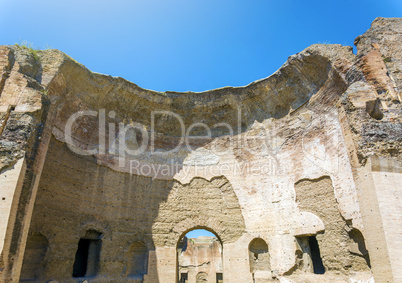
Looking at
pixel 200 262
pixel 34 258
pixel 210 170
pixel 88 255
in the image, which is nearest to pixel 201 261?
pixel 200 262

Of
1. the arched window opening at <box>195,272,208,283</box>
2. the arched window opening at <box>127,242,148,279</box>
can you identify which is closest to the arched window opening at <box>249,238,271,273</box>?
the arched window opening at <box>127,242,148,279</box>

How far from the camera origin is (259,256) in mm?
8945

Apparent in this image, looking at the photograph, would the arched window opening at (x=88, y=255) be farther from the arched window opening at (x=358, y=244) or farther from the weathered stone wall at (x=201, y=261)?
the weathered stone wall at (x=201, y=261)

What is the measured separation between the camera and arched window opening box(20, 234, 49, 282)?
22.4ft

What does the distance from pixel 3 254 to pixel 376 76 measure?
350 inches

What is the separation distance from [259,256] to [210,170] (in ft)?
10.5

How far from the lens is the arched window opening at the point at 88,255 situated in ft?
27.0

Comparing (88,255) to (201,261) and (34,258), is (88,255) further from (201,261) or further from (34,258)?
(201,261)

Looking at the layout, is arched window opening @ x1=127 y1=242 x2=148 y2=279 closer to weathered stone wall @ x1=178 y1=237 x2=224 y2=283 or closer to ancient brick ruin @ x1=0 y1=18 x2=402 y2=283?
ancient brick ruin @ x1=0 y1=18 x2=402 y2=283

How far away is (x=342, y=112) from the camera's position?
25.6ft

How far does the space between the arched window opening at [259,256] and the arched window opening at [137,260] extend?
322 cm

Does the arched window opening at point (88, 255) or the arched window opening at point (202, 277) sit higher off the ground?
the arched window opening at point (88, 255)

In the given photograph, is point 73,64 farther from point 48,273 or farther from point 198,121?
point 48,273

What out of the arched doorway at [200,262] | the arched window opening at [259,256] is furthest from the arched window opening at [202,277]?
the arched window opening at [259,256]
